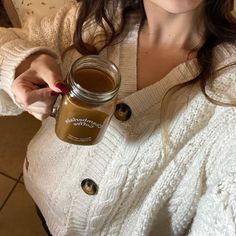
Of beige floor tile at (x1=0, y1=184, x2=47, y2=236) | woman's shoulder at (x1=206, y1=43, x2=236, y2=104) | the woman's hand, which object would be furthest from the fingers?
beige floor tile at (x1=0, y1=184, x2=47, y2=236)

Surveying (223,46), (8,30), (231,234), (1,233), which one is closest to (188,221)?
(231,234)

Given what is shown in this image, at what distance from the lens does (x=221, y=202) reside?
2.16 feet

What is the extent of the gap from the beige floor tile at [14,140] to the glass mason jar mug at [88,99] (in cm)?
82

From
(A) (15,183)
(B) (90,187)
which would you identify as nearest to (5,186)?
(A) (15,183)

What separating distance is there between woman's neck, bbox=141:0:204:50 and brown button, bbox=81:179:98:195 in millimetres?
272

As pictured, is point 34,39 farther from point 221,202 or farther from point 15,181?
point 15,181

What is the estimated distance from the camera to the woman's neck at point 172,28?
802 mm

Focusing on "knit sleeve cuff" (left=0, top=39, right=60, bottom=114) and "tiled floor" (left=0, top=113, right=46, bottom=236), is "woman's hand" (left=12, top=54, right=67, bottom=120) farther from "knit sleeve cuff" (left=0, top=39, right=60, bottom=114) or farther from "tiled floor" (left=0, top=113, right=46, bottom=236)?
"tiled floor" (left=0, top=113, right=46, bottom=236)

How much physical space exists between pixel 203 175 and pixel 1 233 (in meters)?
0.80

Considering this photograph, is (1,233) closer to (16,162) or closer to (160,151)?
(16,162)

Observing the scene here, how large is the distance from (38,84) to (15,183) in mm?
758

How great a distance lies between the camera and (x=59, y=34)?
847 mm

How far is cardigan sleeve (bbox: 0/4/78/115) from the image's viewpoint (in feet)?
2.57

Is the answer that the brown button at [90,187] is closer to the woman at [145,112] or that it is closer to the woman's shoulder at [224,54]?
the woman at [145,112]
